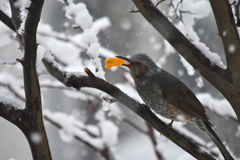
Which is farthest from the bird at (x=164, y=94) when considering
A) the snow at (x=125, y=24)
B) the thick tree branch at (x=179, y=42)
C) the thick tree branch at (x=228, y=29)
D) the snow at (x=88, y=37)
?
the snow at (x=125, y=24)

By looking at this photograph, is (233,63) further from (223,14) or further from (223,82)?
(223,14)

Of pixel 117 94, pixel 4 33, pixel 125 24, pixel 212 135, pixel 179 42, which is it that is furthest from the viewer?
pixel 125 24

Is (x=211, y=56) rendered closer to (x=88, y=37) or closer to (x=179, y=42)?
(x=179, y=42)

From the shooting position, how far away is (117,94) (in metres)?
1.75

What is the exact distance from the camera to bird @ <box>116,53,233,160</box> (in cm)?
262

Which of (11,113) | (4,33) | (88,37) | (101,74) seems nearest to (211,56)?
(101,74)

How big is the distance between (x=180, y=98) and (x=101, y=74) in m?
1.08

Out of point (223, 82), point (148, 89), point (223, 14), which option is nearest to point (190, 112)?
point (148, 89)

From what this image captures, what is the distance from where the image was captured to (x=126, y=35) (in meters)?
7.98

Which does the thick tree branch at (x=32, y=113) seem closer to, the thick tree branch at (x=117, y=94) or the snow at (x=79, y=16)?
the thick tree branch at (x=117, y=94)

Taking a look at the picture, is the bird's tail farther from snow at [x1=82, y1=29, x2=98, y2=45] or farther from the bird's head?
snow at [x1=82, y1=29, x2=98, y2=45]

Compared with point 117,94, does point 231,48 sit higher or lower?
higher

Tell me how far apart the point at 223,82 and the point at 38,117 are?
1.23 metres

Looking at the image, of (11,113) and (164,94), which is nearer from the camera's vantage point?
(11,113)
